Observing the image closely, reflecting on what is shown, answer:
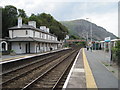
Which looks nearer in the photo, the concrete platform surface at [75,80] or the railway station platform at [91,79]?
A: the railway station platform at [91,79]

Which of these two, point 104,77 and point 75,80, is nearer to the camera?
point 75,80

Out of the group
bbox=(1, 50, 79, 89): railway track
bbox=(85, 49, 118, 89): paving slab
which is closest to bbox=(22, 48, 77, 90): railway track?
bbox=(1, 50, 79, 89): railway track

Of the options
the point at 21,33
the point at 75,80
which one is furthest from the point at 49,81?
the point at 21,33

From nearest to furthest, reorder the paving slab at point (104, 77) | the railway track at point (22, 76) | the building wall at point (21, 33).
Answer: the paving slab at point (104, 77)
the railway track at point (22, 76)
the building wall at point (21, 33)

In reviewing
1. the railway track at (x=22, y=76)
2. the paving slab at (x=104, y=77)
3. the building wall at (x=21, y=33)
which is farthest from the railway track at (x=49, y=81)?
the building wall at (x=21, y=33)

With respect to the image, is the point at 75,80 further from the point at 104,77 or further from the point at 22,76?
the point at 22,76

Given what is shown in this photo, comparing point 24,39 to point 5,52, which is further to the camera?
point 24,39

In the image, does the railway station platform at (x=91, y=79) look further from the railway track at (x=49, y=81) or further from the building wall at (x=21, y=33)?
the building wall at (x=21, y=33)

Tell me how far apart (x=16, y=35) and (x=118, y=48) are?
26.9 meters

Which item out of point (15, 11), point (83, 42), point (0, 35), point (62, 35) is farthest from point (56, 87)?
point (83, 42)

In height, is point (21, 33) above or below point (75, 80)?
above

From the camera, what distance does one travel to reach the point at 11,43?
3372 centimetres

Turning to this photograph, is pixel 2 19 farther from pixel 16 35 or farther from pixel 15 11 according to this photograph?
pixel 15 11

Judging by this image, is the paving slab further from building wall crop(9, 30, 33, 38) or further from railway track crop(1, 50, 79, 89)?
building wall crop(9, 30, 33, 38)
